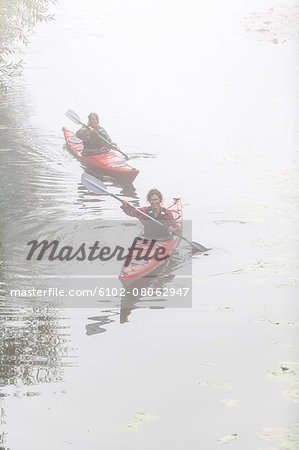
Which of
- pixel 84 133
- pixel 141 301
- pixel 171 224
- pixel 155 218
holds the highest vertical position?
pixel 84 133

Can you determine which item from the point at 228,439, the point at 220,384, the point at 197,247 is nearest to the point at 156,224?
the point at 197,247

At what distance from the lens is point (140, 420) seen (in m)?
8.03

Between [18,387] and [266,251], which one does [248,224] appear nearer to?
[266,251]

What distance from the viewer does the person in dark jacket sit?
723 inches

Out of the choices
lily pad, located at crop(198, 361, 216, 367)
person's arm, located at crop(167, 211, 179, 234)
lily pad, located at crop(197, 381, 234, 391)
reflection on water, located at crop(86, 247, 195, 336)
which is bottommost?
lily pad, located at crop(197, 381, 234, 391)

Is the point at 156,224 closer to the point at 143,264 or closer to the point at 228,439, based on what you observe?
the point at 143,264

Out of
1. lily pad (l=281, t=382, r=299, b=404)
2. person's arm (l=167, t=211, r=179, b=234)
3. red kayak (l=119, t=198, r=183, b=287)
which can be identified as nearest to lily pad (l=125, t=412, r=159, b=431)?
lily pad (l=281, t=382, r=299, b=404)

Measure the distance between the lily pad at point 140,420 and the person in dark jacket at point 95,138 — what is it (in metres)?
11.1

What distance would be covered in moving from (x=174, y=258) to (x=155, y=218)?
2.56ft

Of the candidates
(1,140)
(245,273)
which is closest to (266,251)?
(245,273)

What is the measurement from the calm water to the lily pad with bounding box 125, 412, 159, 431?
0.02m

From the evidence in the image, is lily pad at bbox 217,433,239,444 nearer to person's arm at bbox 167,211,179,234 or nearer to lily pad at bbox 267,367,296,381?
lily pad at bbox 267,367,296,381

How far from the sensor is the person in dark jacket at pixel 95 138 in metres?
18.4

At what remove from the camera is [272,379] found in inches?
347
